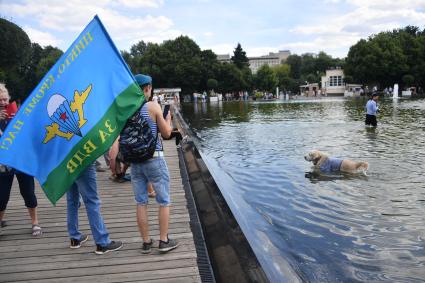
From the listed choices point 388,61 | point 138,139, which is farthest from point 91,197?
point 388,61

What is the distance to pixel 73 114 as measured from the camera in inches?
177

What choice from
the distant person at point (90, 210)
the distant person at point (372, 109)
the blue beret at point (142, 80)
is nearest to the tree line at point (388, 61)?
the distant person at point (372, 109)

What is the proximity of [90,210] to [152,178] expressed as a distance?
93 centimetres

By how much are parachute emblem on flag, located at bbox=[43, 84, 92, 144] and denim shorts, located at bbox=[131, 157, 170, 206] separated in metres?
0.84

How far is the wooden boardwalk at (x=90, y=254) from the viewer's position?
14.7 feet

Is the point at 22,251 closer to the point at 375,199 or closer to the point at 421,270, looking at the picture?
the point at 421,270

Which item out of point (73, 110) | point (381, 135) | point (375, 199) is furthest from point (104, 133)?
point (381, 135)

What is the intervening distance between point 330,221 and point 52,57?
303 feet

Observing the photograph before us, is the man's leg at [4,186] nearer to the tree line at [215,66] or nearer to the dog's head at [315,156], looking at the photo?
the dog's head at [315,156]

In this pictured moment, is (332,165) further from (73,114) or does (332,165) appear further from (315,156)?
(73,114)

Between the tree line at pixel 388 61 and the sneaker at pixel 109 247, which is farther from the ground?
the tree line at pixel 388 61

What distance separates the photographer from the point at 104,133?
4484mm

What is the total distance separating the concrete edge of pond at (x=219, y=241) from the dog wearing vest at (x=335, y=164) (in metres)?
3.72

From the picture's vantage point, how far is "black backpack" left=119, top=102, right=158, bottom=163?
4562mm
